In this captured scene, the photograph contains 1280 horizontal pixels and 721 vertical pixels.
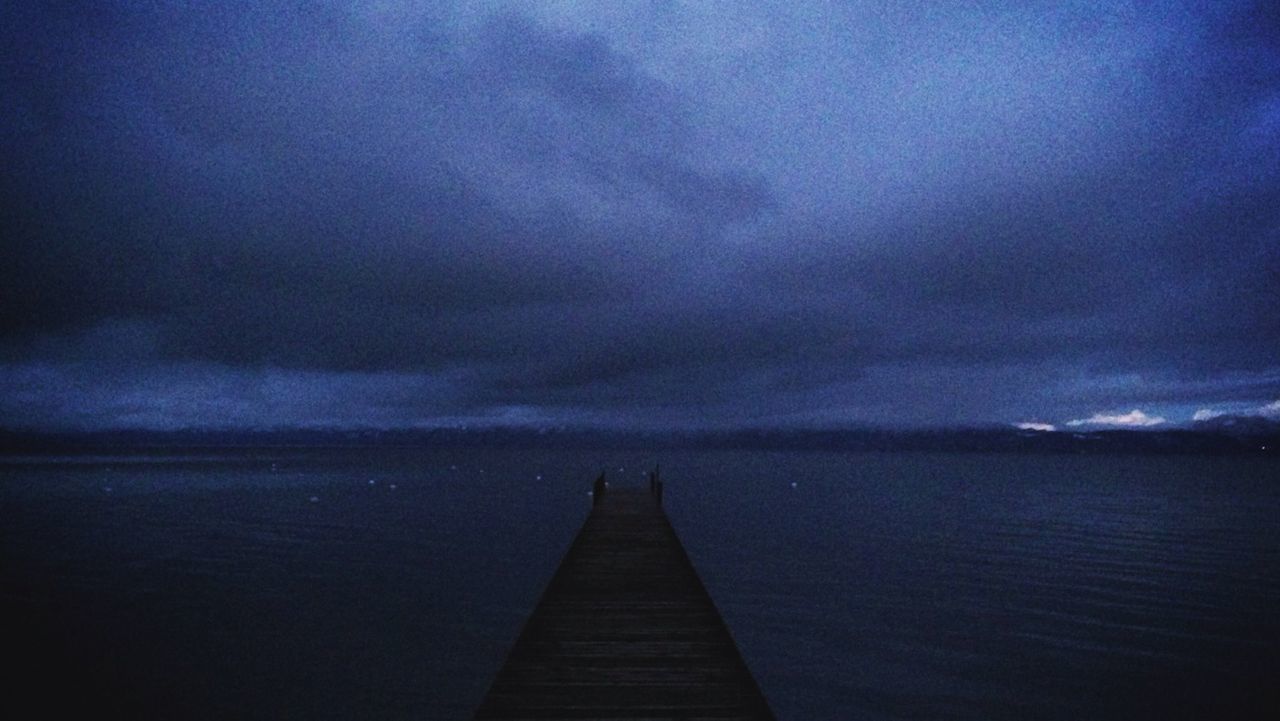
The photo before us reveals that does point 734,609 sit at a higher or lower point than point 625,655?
lower

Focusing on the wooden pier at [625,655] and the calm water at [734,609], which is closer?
the wooden pier at [625,655]

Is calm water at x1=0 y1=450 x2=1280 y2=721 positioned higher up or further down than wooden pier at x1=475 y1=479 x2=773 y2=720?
further down

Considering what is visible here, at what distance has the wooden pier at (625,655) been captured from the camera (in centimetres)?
888

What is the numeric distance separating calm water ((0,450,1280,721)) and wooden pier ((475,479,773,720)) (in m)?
2.93

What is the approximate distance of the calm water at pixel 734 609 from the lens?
14.2 m

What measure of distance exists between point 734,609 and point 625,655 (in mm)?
11138

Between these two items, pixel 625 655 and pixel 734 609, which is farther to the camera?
pixel 734 609

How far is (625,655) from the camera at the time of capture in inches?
428

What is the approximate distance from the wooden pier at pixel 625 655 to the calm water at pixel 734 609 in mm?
2929

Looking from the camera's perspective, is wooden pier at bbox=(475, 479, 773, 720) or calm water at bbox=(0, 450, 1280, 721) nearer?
wooden pier at bbox=(475, 479, 773, 720)

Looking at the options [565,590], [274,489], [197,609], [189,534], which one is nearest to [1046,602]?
[565,590]

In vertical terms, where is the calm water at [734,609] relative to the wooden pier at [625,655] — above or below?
below

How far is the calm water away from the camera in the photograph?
14.2 metres

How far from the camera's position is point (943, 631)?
18438 millimetres
